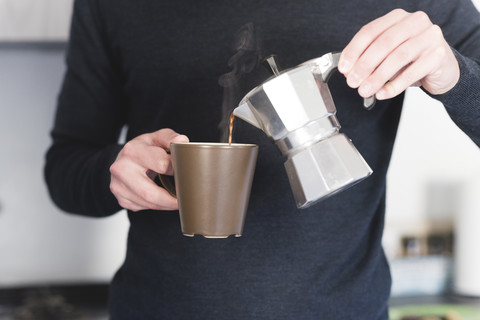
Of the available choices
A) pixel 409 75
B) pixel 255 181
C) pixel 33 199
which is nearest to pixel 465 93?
pixel 409 75

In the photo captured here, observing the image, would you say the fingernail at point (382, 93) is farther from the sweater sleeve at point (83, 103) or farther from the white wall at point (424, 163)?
the white wall at point (424, 163)

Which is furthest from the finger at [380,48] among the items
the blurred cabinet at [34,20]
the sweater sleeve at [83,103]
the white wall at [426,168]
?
the white wall at [426,168]

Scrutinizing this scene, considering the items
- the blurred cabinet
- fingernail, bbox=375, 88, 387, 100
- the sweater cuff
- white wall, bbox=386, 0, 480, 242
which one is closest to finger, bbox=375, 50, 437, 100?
fingernail, bbox=375, 88, 387, 100

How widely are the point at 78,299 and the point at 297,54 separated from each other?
41.1 inches

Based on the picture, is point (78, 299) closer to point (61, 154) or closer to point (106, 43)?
point (61, 154)

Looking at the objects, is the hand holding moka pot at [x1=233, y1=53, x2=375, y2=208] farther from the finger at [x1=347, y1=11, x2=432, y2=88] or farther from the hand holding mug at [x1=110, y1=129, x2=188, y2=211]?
the hand holding mug at [x1=110, y1=129, x2=188, y2=211]

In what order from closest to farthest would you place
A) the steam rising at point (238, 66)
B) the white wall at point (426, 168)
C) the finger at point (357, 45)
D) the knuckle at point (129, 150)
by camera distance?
the finger at point (357, 45)
the knuckle at point (129, 150)
the steam rising at point (238, 66)
the white wall at point (426, 168)

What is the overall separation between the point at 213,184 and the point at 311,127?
12 centimetres

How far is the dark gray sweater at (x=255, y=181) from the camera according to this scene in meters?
0.87

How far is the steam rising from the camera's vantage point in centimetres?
84

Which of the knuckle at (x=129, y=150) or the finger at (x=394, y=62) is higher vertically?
the finger at (x=394, y=62)

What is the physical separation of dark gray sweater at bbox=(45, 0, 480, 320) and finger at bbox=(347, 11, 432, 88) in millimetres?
239

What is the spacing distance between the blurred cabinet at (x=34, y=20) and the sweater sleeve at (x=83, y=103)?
280 millimetres

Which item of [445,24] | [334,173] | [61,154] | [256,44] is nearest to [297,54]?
[256,44]
